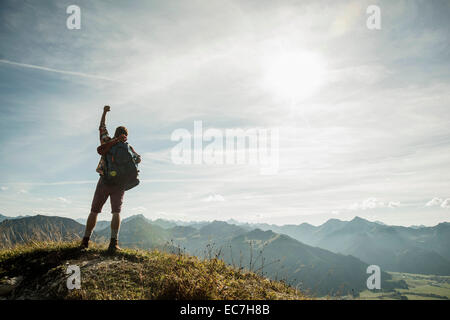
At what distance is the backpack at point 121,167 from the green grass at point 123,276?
2245mm

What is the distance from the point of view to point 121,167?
789 cm

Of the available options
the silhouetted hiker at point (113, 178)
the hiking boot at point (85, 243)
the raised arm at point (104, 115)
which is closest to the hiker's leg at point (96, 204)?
the silhouetted hiker at point (113, 178)

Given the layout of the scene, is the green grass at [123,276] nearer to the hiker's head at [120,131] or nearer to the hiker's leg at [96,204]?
the hiker's leg at [96,204]

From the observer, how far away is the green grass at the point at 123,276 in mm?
5379

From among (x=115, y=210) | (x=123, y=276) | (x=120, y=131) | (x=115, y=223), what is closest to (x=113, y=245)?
(x=115, y=223)

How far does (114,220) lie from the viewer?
25.6 ft

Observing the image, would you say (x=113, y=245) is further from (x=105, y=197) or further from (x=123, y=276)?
(x=123, y=276)

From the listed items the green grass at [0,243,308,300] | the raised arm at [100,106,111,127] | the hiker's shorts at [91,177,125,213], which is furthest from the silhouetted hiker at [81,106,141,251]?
the green grass at [0,243,308,300]
